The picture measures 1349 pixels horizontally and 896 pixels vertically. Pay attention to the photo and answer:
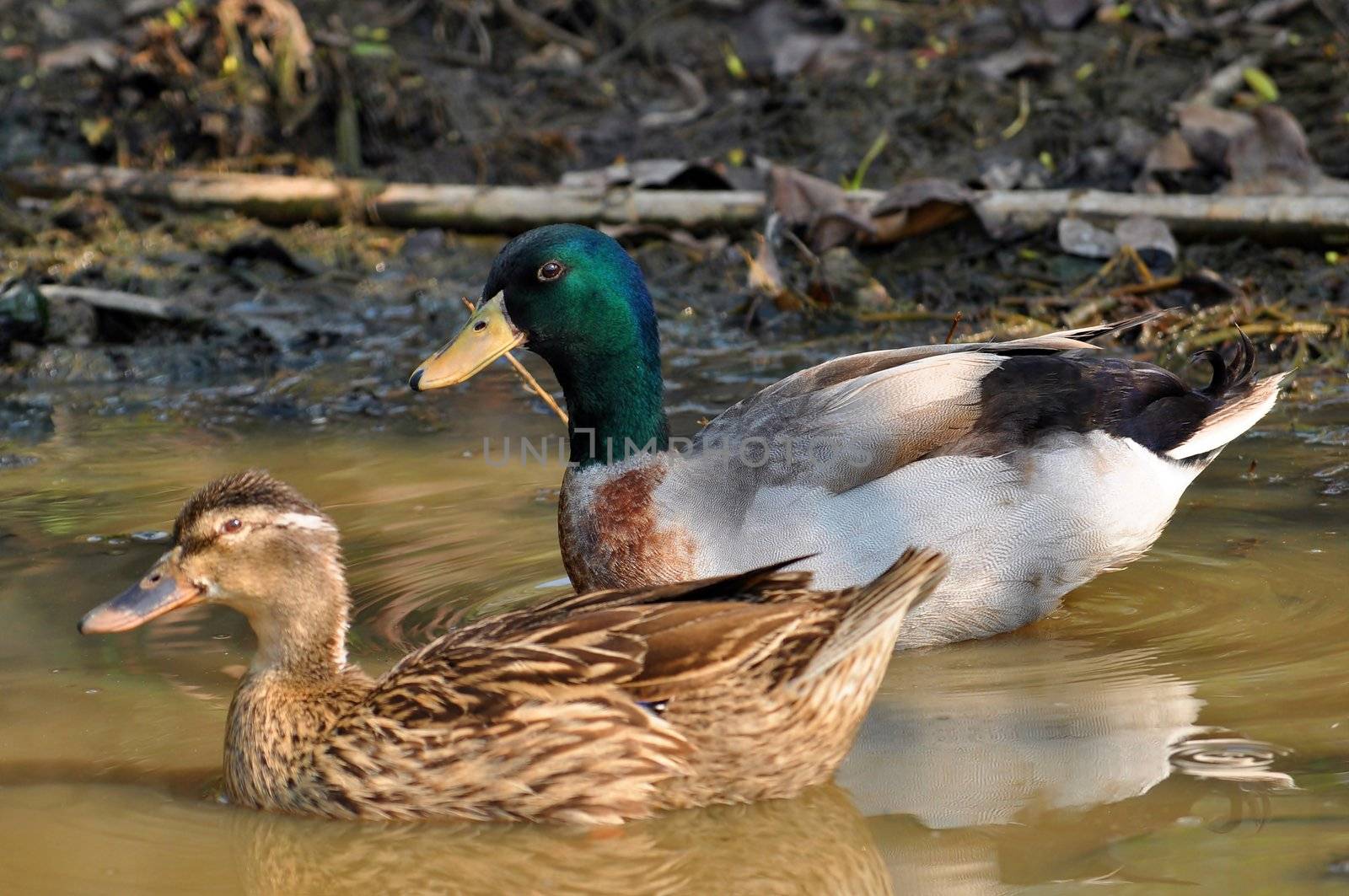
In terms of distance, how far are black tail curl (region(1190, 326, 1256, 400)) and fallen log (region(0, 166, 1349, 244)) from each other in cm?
284

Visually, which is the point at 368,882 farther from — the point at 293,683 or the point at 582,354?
the point at 582,354

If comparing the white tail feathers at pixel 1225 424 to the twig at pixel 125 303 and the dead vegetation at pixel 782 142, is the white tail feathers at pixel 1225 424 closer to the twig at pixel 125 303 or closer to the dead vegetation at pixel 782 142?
the dead vegetation at pixel 782 142

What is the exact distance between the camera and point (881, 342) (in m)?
8.13

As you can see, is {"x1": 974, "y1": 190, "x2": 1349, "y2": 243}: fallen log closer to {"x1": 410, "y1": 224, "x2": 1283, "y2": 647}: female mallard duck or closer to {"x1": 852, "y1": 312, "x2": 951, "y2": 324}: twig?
{"x1": 852, "y1": 312, "x2": 951, "y2": 324}: twig

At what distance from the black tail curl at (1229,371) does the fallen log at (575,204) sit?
2.84 meters

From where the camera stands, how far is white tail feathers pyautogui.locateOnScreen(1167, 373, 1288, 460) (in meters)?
5.25

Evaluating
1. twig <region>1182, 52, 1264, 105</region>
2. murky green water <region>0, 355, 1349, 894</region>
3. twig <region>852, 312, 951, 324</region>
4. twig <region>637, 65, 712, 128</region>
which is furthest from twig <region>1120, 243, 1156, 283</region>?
twig <region>637, 65, 712, 128</region>

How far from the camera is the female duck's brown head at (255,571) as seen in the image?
4.15 meters

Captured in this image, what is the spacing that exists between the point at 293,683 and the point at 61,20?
29.0 feet

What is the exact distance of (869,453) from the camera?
16.6ft

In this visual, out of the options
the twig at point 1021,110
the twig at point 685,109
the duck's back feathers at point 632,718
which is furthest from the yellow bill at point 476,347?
the twig at point 685,109

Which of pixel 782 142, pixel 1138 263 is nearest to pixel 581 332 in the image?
pixel 1138 263

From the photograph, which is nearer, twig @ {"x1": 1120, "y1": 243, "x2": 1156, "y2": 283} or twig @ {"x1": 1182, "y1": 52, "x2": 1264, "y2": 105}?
twig @ {"x1": 1120, "y1": 243, "x2": 1156, "y2": 283}

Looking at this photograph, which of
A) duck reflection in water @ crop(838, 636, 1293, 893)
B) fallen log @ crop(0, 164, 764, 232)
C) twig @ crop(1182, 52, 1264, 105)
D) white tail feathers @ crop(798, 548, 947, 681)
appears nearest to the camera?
duck reflection in water @ crop(838, 636, 1293, 893)
